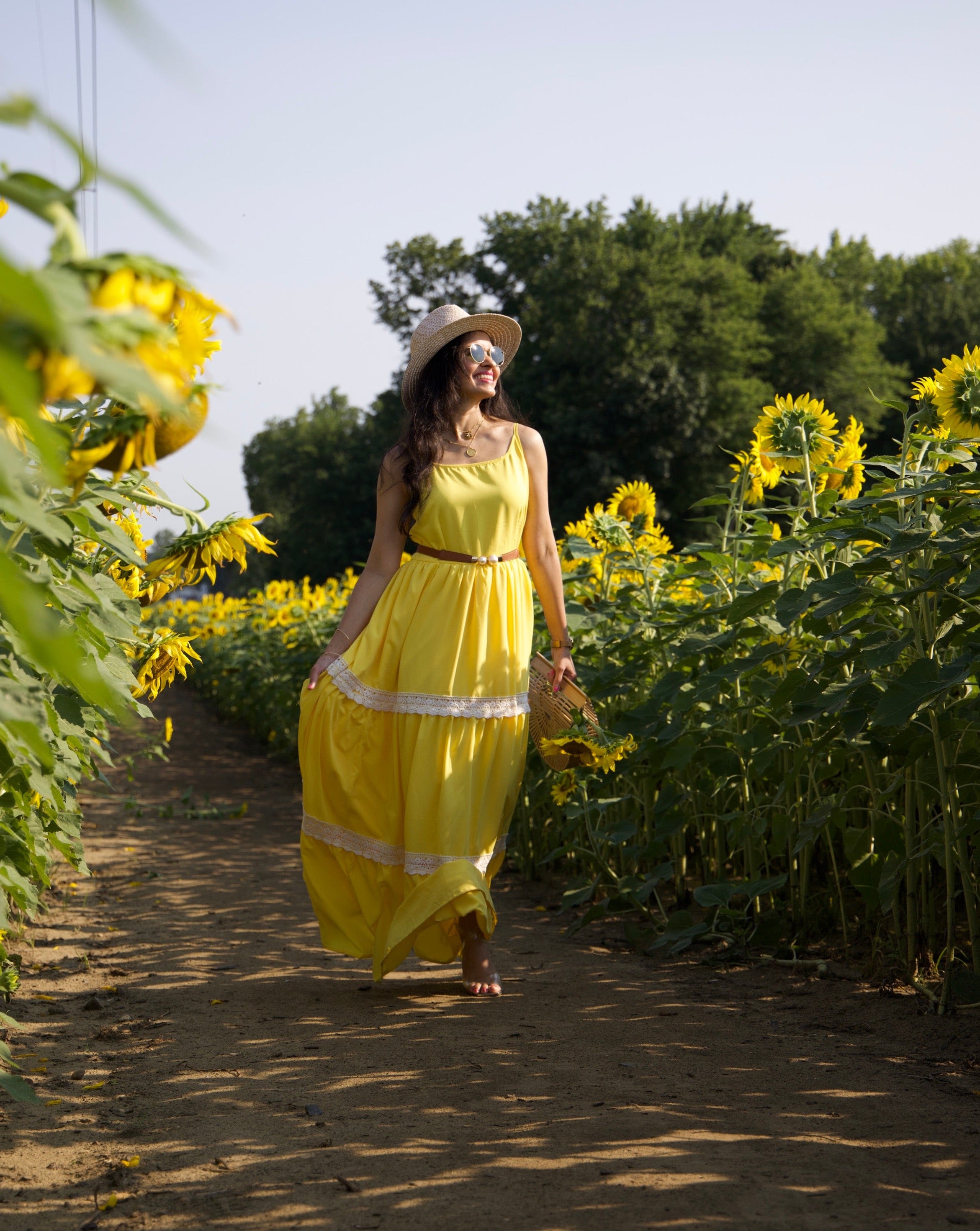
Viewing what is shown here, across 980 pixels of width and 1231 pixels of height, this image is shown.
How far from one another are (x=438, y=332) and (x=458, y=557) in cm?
64

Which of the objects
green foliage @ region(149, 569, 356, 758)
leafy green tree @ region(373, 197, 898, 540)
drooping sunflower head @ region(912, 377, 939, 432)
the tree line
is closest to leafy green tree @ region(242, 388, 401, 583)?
the tree line

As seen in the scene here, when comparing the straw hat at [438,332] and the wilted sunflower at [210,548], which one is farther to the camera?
the straw hat at [438,332]

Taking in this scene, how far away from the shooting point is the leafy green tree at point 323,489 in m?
34.8

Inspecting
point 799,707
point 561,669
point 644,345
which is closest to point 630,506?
point 561,669

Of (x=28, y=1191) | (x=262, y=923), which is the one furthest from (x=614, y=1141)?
(x=262, y=923)

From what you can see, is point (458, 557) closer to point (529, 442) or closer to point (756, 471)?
point (529, 442)

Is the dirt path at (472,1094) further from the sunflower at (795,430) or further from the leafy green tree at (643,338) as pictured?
the leafy green tree at (643,338)

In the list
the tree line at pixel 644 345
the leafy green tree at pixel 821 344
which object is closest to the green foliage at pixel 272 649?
the tree line at pixel 644 345

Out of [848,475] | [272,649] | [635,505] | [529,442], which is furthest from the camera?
[272,649]

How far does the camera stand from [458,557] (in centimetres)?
328

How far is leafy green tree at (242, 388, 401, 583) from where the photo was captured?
34.8 meters

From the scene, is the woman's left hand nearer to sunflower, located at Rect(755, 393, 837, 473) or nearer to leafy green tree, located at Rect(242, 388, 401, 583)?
sunflower, located at Rect(755, 393, 837, 473)

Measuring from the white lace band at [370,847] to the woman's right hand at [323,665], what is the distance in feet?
1.21

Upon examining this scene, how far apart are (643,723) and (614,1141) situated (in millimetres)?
1702
